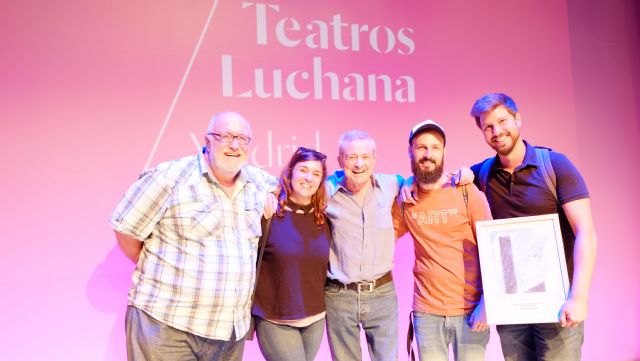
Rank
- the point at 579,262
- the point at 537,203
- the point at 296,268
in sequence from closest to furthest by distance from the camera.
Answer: the point at 579,262 → the point at 537,203 → the point at 296,268

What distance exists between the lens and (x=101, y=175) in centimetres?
316

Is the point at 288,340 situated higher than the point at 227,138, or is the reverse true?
the point at 227,138

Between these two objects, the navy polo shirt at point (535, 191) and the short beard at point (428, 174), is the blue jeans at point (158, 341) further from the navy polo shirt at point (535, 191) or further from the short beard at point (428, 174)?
the navy polo shirt at point (535, 191)

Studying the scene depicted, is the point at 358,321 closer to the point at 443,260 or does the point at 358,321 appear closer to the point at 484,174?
the point at 443,260

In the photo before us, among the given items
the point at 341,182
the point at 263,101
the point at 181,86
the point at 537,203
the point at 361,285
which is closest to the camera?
the point at 537,203

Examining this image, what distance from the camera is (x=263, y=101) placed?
3.51 m

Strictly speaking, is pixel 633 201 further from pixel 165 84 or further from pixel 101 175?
pixel 101 175

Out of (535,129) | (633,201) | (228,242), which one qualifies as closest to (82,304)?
(228,242)

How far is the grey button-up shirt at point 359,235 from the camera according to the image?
104 inches

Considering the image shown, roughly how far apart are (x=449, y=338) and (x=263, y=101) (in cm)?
196

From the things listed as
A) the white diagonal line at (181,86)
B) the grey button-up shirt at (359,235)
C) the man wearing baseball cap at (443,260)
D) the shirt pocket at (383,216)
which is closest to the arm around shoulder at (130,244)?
the white diagonal line at (181,86)

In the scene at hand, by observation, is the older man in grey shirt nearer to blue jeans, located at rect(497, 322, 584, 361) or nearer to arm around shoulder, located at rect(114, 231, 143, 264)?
blue jeans, located at rect(497, 322, 584, 361)

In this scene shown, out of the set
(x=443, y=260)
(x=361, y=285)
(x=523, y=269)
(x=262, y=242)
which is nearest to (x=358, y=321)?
(x=361, y=285)

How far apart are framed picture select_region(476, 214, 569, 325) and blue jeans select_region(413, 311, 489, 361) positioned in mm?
238
